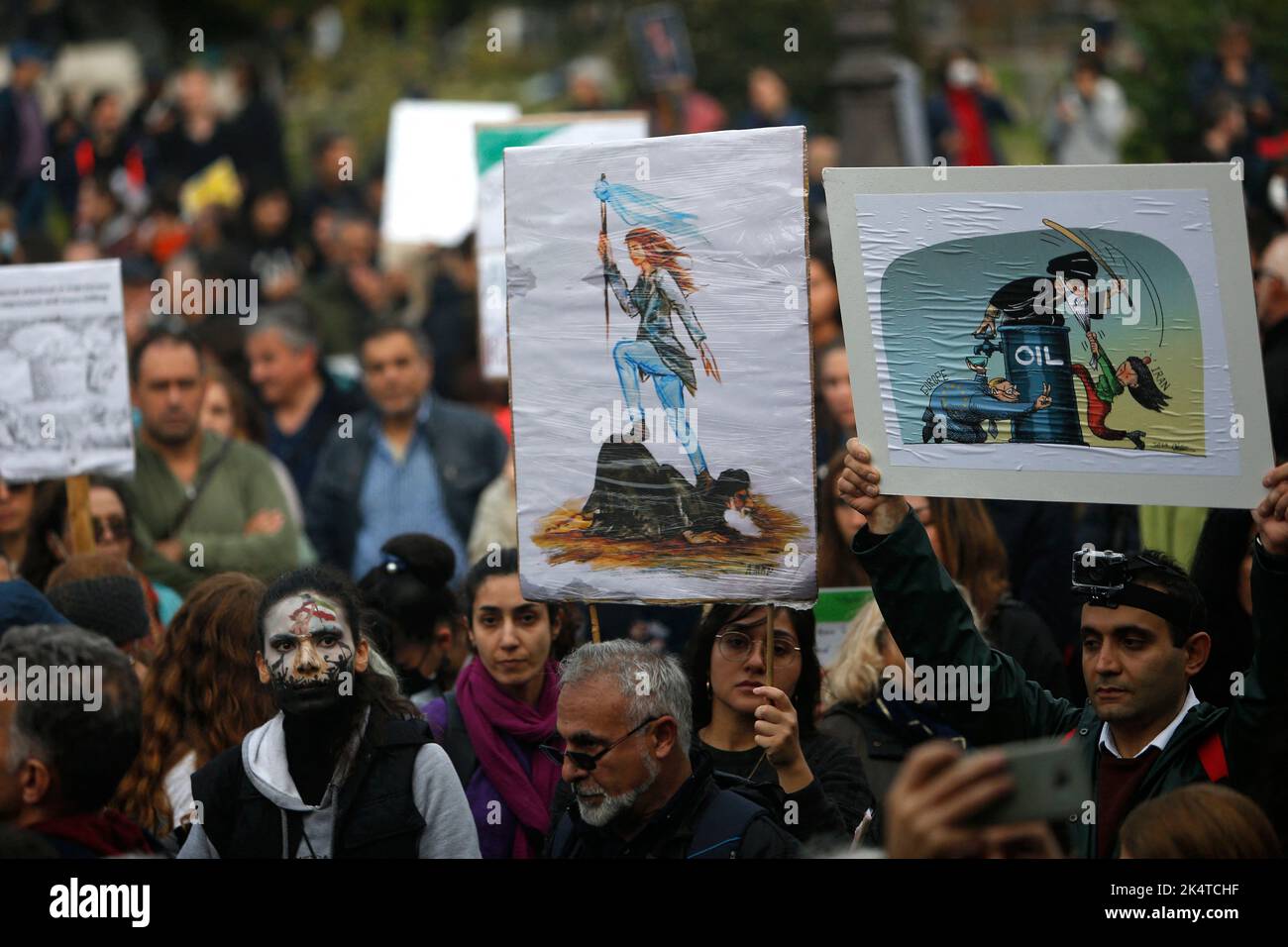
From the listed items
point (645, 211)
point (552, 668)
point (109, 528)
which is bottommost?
point (552, 668)

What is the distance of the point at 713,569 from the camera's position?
15.0ft

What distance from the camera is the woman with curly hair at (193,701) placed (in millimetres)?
4828

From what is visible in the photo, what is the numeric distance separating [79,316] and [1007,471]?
10.8 ft

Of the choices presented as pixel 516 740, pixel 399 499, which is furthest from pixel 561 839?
pixel 399 499

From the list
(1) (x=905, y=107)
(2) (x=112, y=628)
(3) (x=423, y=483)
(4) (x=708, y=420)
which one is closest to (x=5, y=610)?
(2) (x=112, y=628)

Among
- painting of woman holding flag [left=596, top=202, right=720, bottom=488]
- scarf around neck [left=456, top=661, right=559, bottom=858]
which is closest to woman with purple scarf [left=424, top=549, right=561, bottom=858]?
scarf around neck [left=456, top=661, right=559, bottom=858]

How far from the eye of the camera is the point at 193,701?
4.89m

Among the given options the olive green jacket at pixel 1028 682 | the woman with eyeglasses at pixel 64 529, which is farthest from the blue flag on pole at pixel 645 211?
the woman with eyeglasses at pixel 64 529

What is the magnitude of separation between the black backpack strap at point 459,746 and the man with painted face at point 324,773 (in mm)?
435

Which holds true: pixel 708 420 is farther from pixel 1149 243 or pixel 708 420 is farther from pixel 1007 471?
pixel 1149 243

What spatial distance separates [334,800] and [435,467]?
11.3ft

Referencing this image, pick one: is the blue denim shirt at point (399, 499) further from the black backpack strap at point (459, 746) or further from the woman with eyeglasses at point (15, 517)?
the black backpack strap at point (459, 746)

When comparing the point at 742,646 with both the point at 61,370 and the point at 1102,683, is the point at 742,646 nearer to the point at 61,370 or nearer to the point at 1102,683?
the point at 1102,683
